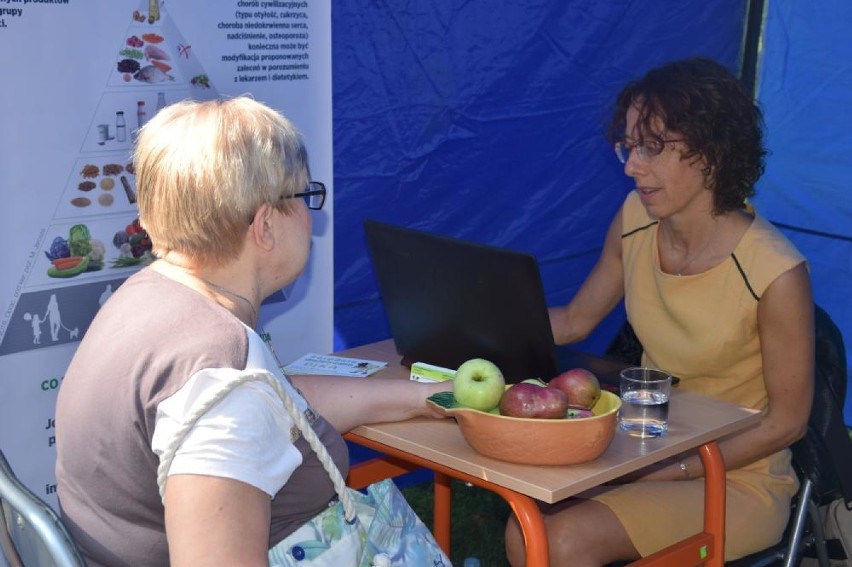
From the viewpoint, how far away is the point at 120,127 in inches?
96.0

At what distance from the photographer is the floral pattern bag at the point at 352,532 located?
62.6 inches

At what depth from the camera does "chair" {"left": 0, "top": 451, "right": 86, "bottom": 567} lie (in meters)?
1.36

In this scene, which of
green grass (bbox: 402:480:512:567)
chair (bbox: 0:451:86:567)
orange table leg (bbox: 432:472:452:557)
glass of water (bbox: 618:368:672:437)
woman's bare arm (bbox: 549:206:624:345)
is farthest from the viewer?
green grass (bbox: 402:480:512:567)

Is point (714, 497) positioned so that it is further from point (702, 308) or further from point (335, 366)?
point (335, 366)

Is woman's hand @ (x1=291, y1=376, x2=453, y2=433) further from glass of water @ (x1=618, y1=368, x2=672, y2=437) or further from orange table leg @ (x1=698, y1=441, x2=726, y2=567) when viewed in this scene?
orange table leg @ (x1=698, y1=441, x2=726, y2=567)

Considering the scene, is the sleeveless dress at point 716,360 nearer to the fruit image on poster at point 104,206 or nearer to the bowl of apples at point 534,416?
the bowl of apples at point 534,416

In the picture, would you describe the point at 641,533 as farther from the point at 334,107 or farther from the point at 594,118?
the point at 594,118

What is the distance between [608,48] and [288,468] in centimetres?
264

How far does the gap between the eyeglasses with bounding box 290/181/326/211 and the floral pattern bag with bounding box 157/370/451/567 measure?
1.12 feet

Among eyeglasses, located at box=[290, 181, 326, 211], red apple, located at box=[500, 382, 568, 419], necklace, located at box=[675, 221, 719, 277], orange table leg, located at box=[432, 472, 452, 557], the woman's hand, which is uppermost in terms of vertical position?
eyeglasses, located at box=[290, 181, 326, 211]

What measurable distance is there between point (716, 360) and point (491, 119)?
1272 mm

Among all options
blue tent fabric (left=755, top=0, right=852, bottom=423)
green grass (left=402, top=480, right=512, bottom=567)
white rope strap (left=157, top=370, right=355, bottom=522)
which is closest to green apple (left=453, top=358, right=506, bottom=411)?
white rope strap (left=157, top=370, right=355, bottom=522)

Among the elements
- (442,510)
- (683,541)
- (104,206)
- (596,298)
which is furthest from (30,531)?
(596,298)

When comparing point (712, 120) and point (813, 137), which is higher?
point (712, 120)
